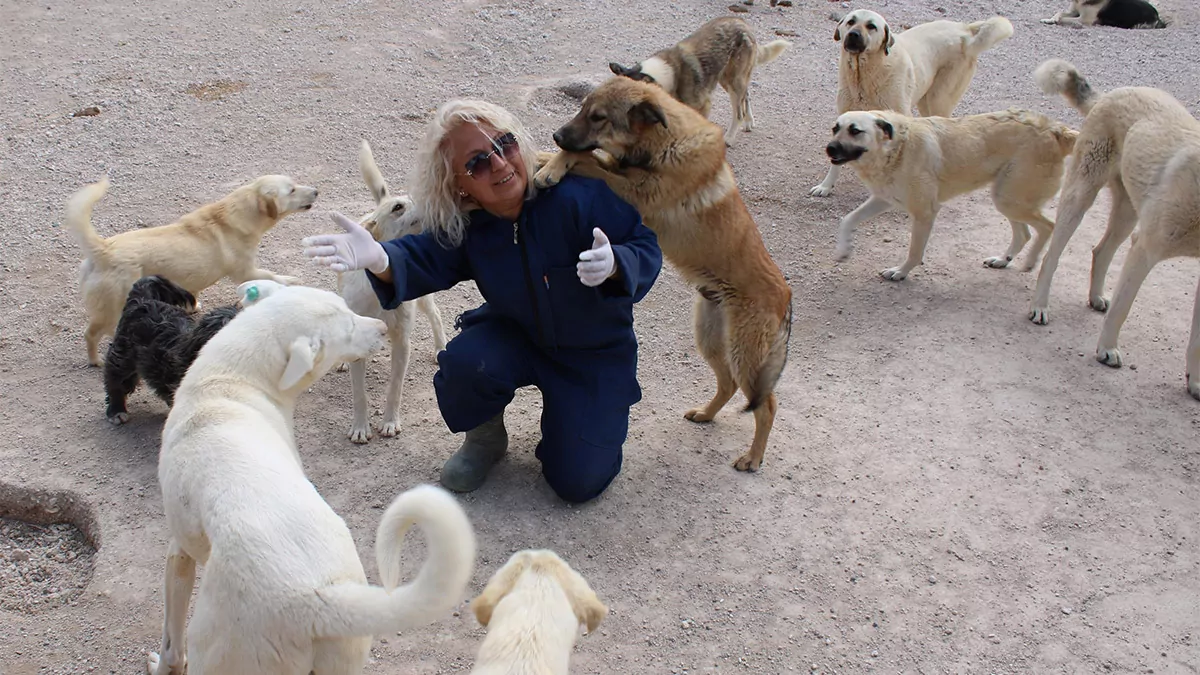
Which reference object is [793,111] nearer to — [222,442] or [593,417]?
[593,417]

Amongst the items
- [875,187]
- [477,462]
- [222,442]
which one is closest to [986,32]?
[875,187]

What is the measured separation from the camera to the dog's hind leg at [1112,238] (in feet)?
17.6

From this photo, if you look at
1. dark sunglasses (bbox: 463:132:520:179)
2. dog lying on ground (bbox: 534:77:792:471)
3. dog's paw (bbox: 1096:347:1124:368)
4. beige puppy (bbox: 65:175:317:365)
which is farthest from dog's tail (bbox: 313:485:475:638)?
dog's paw (bbox: 1096:347:1124:368)

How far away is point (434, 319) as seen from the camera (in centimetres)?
490

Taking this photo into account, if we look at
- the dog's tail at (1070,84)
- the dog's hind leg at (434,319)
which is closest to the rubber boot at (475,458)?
the dog's hind leg at (434,319)

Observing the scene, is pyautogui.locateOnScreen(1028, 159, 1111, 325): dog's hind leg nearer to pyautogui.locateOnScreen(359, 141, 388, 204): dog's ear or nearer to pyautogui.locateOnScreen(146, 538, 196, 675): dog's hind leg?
pyautogui.locateOnScreen(359, 141, 388, 204): dog's ear

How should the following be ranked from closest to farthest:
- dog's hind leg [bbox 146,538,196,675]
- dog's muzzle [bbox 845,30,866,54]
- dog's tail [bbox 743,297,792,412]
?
dog's hind leg [bbox 146,538,196,675]
dog's tail [bbox 743,297,792,412]
dog's muzzle [bbox 845,30,866,54]

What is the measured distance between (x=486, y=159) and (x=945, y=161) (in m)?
3.60

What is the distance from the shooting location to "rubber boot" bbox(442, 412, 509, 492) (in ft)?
13.0

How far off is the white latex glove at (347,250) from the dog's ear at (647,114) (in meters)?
1.22

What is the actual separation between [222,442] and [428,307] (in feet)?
7.21

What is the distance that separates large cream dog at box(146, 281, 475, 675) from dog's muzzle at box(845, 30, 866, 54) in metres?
5.14

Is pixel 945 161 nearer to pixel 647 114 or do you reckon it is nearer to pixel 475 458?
pixel 647 114

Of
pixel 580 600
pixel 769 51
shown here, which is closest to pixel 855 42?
pixel 769 51
